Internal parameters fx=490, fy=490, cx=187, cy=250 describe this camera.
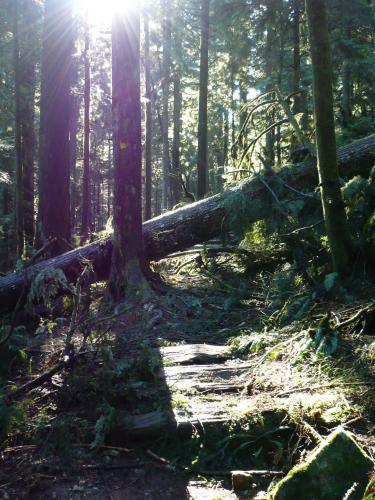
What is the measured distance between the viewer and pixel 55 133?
1030 cm

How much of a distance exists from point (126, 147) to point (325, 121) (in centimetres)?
355

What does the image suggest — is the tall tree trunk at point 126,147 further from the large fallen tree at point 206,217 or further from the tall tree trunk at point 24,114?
the tall tree trunk at point 24,114

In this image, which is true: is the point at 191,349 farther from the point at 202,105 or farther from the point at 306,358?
the point at 202,105

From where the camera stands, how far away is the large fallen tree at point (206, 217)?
8.34 m

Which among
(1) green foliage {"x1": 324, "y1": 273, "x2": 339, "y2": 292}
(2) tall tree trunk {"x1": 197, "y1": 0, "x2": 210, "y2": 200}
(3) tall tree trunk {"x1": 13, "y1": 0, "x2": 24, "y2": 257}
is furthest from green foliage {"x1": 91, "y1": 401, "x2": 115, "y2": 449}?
(2) tall tree trunk {"x1": 197, "y1": 0, "x2": 210, "y2": 200}

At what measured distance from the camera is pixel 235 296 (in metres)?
7.88

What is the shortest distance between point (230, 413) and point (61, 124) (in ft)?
26.7

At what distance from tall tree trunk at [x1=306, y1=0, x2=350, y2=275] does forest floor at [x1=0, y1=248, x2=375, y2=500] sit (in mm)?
919

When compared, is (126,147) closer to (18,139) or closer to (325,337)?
(325,337)

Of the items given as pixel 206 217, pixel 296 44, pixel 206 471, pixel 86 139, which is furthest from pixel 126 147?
pixel 86 139

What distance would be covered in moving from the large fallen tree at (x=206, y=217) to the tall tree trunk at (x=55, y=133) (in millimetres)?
1350

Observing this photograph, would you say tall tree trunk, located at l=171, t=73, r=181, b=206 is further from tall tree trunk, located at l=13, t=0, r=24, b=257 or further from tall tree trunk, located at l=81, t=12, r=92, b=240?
tall tree trunk, located at l=13, t=0, r=24, b=257

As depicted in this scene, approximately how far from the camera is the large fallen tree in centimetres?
834

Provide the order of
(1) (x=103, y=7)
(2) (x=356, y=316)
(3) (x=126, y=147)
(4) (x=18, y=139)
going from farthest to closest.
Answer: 1. (4) (x=18, y=139)
2. (1) (x=103, y=7)
3. (3) (x=126, y=147)
4. (2) (x=356, y=316)
